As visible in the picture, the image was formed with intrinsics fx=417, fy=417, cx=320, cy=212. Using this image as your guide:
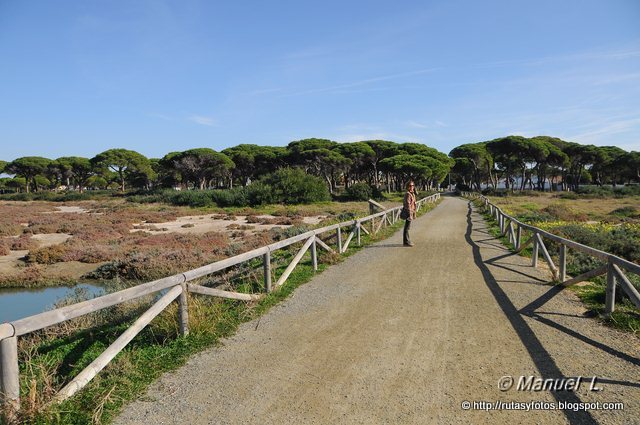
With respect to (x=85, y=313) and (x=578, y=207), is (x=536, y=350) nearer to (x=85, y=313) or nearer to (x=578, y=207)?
(x=85, y=313)

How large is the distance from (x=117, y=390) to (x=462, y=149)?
235 ft

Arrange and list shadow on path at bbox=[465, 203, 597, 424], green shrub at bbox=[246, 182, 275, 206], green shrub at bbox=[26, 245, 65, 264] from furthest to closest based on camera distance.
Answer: green shrub at bbox=[246, 182, 275, 206] → green shrub at bbox=[26, 245, 65, 264] → shadow on path at bbox=[465, 203, 597, 424]

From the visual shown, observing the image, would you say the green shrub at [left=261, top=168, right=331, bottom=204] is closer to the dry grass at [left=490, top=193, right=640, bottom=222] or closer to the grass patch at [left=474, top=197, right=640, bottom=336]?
the dry grass at [left=490, top=193, right=640, bottom=222]

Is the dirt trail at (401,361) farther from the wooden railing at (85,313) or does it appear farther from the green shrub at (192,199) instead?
the green shrub at (192,199)

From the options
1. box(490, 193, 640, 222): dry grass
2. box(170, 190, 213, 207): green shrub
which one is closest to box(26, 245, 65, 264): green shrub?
box(490, 193, 640, 222): dry grass

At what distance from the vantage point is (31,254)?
1675cm

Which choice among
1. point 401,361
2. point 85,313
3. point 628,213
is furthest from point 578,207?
point 85,313

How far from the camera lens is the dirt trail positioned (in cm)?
363

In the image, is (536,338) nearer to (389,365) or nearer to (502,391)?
(502,391)

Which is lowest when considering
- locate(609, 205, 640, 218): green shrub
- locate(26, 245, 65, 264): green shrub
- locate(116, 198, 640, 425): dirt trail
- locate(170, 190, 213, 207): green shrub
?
locate(26, 245, 65, 264): green shrub

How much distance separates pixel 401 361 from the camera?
4.60m

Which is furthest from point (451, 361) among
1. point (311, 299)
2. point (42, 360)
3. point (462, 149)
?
point (462, 149)

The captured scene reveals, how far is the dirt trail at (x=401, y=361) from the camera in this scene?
3627 mm

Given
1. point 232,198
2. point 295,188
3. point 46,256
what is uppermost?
point 295,188
